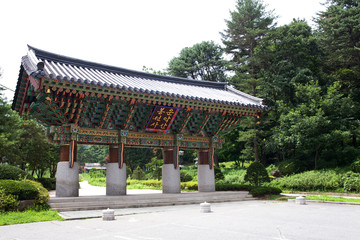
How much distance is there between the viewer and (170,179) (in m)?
16.5

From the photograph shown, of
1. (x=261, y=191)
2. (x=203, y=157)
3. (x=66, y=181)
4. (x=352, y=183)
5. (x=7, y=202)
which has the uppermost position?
(x=203, y=157)

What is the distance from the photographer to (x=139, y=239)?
21.0ft

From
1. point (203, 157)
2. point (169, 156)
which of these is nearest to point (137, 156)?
point (203, 157)

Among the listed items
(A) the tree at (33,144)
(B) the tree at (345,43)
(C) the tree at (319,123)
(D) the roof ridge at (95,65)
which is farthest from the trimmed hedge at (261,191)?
(A) the tree at (33,144)

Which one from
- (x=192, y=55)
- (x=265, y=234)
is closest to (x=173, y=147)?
(x=265, y=234)

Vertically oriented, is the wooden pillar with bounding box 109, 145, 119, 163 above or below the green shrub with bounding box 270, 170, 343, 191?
above

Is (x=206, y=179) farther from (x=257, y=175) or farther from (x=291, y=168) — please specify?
(x=291, y=168)

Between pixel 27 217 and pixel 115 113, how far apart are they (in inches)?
264

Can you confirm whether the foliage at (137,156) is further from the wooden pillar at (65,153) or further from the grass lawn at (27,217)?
the grass lawn at (27,217)

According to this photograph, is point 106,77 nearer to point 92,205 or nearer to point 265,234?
point 92,205

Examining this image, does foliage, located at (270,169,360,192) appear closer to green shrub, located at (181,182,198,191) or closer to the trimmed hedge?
the trimmed hedge

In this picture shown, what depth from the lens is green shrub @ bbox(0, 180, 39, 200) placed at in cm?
1016

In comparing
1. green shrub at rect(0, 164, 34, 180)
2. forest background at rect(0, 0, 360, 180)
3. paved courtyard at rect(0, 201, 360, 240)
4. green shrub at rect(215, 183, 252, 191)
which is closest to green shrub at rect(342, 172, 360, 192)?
forest background at rect(0, 0, 360, 180)

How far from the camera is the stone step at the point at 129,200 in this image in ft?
37.9
